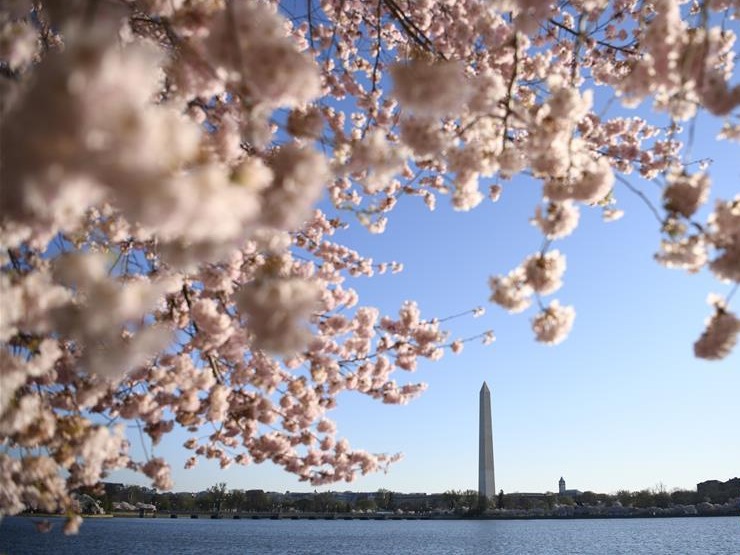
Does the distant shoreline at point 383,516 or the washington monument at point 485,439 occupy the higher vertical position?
the washington monument at point 485,439

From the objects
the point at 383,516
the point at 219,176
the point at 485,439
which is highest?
the point at 485,439

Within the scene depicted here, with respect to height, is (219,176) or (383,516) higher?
(219,176)

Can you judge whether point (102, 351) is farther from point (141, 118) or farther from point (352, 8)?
point (352, 8)

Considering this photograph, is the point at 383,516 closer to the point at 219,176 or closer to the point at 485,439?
the point at 485,439

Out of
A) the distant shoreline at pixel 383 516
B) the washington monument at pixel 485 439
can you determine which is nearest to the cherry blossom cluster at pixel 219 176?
the washington monument at pixel 485 439

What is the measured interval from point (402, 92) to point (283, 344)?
4.63 ft

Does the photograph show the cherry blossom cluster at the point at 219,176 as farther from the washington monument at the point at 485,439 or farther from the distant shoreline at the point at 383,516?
the distant shoreline at the point at 383,516

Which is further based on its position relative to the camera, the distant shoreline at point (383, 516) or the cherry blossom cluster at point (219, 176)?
the distant shoreline at point (383, 516)

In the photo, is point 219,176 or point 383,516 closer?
point 219,176

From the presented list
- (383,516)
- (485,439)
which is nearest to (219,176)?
(485,439)

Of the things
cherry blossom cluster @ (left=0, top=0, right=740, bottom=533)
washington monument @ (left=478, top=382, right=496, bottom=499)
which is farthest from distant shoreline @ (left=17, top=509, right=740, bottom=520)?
cherry blossom cluster @ (left=0, top=0, right=740, bottom=533)

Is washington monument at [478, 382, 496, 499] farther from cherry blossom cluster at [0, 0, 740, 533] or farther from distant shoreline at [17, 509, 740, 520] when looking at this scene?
cherry blossom cluster at [0, 0, 740, 533]

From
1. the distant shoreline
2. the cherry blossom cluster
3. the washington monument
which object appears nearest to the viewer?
the cherry blossom cluster

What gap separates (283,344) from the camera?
1961 mm
